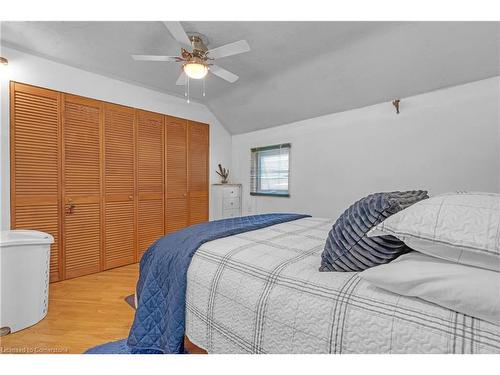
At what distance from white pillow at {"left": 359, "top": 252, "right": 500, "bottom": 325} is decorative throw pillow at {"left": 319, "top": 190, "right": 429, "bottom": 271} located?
81mm

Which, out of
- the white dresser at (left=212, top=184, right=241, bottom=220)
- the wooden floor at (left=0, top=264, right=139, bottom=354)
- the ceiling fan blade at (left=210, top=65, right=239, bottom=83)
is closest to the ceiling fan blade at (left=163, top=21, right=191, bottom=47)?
the ceiling fan blade at (left=210, top=65, right=239, bottom=83)

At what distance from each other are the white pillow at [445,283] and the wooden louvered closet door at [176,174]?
318 cm

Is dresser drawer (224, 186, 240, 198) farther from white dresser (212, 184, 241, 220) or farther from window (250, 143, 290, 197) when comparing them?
window (250, 143, 290, 197)

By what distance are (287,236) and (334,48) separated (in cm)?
194

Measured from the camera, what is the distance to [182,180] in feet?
12.1

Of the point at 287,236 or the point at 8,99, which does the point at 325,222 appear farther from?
the point at 8,99

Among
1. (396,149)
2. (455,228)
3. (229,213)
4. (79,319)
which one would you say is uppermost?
(396,149)

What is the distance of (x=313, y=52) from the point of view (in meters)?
2.38

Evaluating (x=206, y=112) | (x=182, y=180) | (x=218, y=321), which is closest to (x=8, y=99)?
(x=182, y=180)

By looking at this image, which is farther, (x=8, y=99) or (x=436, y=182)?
(x=436, y=182)

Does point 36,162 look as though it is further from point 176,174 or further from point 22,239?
point 176,174

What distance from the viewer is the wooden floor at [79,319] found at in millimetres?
1517

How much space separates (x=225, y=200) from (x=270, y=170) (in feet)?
3.03

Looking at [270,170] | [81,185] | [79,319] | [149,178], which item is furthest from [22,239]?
[270,170]
